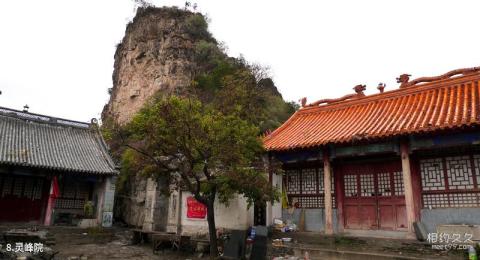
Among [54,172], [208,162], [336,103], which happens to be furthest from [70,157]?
[336,103]

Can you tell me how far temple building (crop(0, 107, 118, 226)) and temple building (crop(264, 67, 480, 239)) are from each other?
12.1 m

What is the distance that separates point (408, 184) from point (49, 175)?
17.9 m

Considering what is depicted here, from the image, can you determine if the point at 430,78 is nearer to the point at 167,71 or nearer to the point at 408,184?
the point at 408,184

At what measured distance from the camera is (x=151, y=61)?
3288cm

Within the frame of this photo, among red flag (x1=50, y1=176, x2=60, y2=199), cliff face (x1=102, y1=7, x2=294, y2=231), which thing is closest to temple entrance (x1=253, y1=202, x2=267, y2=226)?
cliff face (x1=102, y1=7, x2=294, y2=231)

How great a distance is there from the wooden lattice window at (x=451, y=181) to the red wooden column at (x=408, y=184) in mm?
705

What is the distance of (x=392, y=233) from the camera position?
35.3ft

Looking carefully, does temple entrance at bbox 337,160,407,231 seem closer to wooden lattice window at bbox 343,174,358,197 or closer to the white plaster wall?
wooden lattice window at bbox 343,174,358,197

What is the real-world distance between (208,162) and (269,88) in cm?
2080

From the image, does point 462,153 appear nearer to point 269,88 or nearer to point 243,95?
point 243,95

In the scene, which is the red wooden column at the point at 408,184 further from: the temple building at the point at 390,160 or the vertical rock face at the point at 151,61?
the vertical rock face at the point at 151,61

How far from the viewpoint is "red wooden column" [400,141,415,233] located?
9.93 meters

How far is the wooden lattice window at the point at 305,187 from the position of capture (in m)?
12.5

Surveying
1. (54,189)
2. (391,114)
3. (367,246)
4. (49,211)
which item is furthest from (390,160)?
(49,211)
